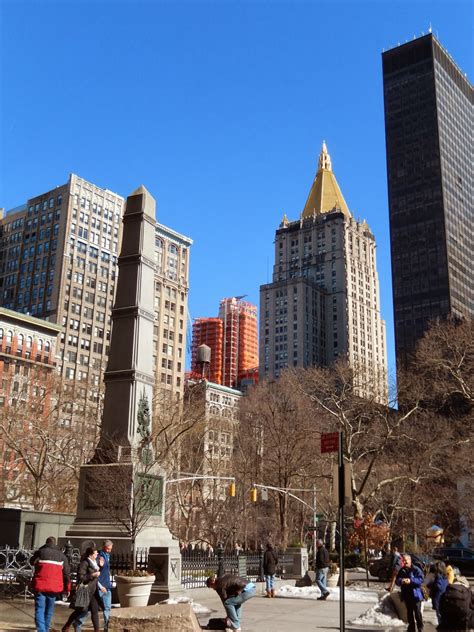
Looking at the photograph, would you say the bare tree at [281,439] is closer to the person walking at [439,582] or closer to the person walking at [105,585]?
the person walking at [105,585]

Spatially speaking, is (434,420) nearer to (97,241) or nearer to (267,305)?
(97,241)

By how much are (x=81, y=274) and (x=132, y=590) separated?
103 meters

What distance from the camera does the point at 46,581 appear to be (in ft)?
37.2

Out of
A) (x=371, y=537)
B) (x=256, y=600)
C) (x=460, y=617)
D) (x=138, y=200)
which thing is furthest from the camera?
(x=371, y=537)

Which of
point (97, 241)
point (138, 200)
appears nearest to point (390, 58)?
point (97, 241)

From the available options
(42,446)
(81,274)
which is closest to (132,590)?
(42,446)

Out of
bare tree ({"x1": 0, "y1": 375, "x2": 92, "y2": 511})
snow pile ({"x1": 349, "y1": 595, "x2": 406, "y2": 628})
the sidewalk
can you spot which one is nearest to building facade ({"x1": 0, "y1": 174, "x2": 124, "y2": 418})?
bare tree ({"x1": 0, "y1": 375, "x2": 92, "y2": 511})

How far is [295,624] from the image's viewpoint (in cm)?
1488

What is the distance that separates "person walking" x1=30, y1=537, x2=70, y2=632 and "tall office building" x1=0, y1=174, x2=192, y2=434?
317ft

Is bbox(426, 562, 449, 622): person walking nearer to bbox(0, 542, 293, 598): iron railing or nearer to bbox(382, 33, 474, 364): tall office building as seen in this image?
bbox(0, 542, 293, 598): iron railing

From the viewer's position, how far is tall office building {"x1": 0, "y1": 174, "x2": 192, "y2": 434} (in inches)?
4363

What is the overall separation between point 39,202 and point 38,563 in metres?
118

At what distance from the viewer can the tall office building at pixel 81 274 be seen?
11081 cm

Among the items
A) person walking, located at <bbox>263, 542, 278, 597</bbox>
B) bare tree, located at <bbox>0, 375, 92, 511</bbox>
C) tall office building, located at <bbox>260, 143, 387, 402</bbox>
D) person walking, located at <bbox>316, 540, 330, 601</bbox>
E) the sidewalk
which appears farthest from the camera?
tall office building, located at <bbox>260, 143, 387, 402</bbox>
